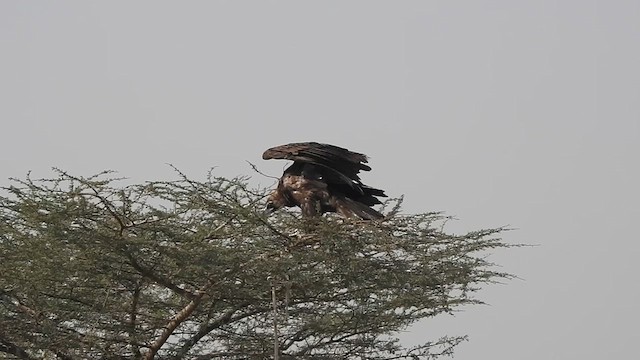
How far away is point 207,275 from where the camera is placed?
7.98 meters

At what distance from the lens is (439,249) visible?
8.16 m

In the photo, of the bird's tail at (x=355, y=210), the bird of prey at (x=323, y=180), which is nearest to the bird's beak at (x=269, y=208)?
the bird of prey at (x=323, y=180)

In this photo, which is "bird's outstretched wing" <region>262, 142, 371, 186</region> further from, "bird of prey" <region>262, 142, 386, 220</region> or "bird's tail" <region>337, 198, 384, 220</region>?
"bird's tail" <region>337, 198, 384, 220</region>

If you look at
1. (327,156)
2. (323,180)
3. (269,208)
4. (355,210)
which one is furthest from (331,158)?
(269,208)

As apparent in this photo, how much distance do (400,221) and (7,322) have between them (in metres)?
4.15

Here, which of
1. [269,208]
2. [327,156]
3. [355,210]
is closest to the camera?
[355,210]

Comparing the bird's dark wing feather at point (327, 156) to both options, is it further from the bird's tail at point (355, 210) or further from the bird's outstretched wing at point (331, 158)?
the bird's tail at point (355, 210)

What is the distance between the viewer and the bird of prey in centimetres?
Result: 789

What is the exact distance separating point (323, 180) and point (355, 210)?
0.41 m

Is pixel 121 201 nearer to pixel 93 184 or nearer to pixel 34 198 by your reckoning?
pixel 93 184

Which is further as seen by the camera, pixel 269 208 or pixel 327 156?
pixel 269 208

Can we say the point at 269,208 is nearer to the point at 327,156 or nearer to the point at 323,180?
the point at 323,180

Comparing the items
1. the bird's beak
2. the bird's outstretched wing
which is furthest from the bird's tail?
the bird's beak

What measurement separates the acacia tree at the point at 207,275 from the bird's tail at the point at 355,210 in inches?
6.8
